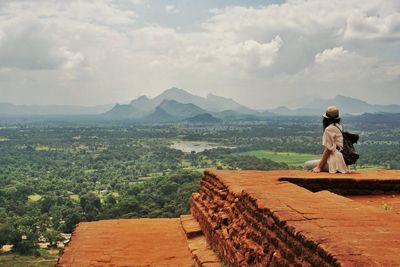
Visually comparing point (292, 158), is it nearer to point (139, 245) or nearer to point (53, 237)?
point (53, 237)

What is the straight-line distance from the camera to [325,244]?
3.46 m

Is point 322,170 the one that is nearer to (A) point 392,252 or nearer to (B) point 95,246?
(B) point 95,246

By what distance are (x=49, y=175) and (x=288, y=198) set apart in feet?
317

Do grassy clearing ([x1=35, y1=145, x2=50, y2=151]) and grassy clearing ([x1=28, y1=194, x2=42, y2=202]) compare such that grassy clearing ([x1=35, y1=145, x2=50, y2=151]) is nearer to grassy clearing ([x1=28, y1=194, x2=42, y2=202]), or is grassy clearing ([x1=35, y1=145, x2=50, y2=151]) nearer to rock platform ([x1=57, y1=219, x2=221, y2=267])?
grassy clearing ([x1=28, y1=194, x2=42, y2=202])

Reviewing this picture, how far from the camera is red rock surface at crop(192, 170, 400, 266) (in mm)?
3457

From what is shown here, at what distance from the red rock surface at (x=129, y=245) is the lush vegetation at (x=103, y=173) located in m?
20.7

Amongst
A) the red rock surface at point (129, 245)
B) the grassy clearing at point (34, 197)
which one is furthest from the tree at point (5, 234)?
the red rock surface at point (129, 245)

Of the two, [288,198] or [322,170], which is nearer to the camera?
[288,198]

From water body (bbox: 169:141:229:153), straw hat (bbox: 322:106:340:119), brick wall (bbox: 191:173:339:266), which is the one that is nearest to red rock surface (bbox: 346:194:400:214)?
straw hat (bbox: 322:106:340:119)

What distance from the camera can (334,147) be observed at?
8320 mm

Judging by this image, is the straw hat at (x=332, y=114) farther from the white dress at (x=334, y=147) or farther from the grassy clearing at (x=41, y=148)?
the grassy clearing at (x=41, y=148)

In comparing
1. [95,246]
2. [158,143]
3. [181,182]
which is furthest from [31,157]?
[95,246]

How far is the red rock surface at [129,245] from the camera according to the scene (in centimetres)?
695

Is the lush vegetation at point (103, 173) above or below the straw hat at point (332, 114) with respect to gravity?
below
